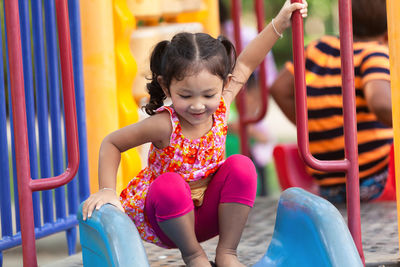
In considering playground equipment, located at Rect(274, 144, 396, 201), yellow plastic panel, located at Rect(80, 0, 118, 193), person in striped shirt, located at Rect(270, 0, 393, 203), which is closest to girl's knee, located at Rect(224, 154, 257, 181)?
yellow plastic panel, located at Rect(80, 0, 118, 193)

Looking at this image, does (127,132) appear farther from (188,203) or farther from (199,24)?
(199,24)

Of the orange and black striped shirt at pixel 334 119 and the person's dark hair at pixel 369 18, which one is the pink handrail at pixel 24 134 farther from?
the person's dark hair at pixel 369 18

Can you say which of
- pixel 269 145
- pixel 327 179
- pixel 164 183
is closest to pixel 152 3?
pixel 327 179

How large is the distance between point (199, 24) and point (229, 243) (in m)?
1.62

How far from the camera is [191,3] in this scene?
3346mm

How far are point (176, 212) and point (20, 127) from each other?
0.53 metres

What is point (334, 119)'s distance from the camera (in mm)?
3240

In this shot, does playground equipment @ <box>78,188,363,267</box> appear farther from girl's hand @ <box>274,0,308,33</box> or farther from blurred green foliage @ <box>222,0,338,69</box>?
blurred green foliage @ <box>222,0,338,69</box>

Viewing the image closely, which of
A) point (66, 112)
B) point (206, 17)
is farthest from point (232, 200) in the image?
point (206, 17)

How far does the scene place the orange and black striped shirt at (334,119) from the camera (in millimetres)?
3217

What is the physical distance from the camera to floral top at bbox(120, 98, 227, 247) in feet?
6.40

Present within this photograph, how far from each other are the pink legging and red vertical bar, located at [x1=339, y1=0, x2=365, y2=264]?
11.2 inches

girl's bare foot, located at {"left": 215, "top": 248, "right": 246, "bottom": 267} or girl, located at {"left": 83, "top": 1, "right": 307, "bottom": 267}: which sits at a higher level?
girl, located at {"left": 83, "top": 1, "right": 307, "bottom": 267}

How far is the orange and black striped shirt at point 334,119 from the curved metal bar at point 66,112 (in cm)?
163
